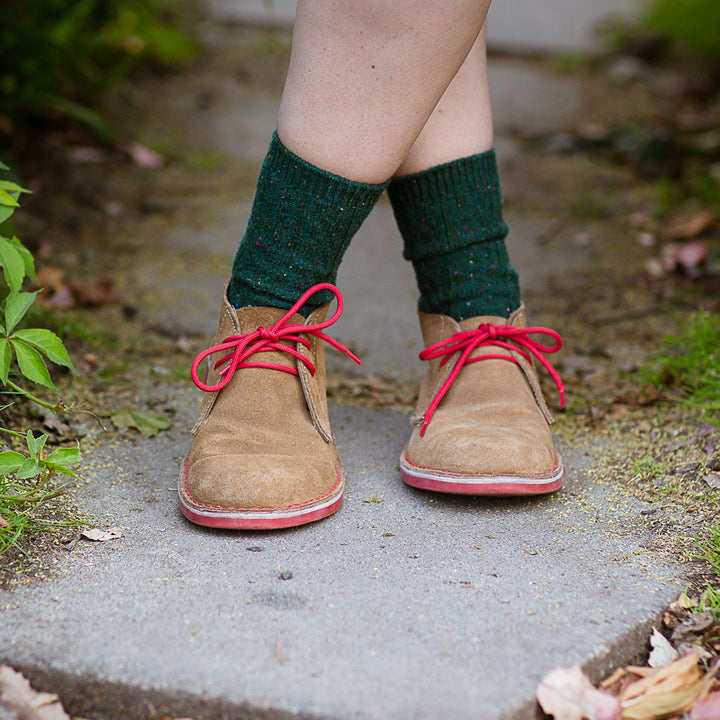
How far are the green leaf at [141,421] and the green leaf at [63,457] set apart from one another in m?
0.37

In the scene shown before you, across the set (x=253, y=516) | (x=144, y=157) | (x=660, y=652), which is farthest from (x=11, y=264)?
(x=144, y=157)

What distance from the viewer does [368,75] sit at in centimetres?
118

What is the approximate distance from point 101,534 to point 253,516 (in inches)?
8.3

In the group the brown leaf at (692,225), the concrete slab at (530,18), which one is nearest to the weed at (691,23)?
the concrete slab at (530,18)

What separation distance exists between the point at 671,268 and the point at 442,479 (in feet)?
4.66

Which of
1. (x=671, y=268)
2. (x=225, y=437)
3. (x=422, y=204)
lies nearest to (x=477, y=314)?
(x=422, y=204)

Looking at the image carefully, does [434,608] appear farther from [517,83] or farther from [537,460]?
[517,83]

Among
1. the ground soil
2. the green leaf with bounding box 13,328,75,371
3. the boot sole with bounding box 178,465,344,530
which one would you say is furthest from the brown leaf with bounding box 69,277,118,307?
the boot sole with bounding box 178,465,344,530

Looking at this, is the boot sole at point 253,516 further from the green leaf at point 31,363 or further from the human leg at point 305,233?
the green leaf at point 31,363

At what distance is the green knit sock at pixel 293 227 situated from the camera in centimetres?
126

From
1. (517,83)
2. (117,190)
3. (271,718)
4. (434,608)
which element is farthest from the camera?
(517,83)

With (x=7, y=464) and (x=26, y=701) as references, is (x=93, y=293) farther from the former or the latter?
(x=26, y=701)

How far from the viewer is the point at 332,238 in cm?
131

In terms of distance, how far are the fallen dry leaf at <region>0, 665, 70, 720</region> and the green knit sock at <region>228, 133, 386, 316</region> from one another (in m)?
0.64
